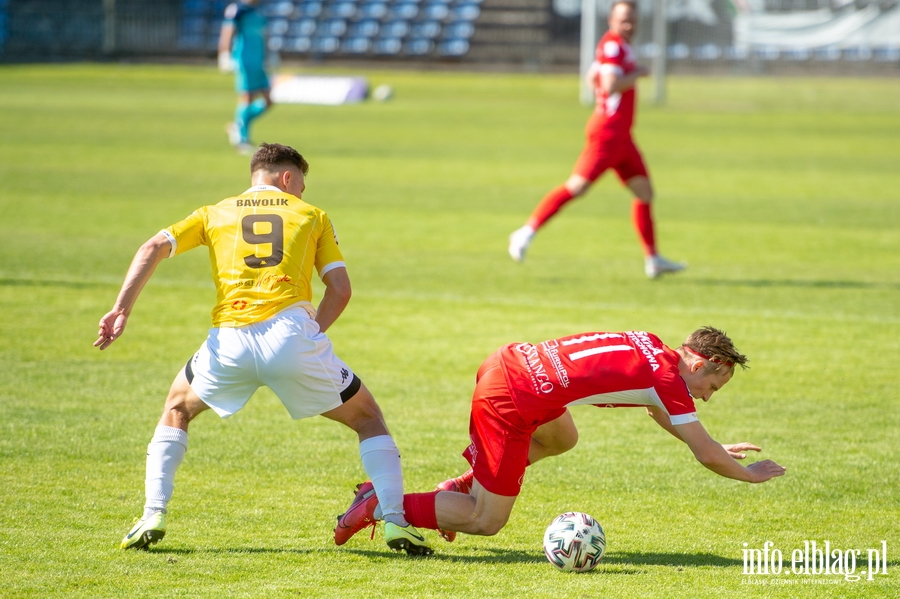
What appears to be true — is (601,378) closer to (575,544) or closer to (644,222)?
(575,544)

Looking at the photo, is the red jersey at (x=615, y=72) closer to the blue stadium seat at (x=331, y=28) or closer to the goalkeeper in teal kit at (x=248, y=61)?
the goalkeeper in teal kit at (x=248, y=61)

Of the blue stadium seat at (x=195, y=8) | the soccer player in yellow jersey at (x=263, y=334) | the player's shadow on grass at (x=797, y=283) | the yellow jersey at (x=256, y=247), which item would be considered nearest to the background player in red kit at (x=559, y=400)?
the soccer player in yellow jersey at (x=263, y=334)

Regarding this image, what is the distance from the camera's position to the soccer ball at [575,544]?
442 centimetres

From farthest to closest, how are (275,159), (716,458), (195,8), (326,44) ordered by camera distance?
(195,8), (326,44), (275,159), (716,458)

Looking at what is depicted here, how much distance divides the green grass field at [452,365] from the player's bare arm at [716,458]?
414 millimetres

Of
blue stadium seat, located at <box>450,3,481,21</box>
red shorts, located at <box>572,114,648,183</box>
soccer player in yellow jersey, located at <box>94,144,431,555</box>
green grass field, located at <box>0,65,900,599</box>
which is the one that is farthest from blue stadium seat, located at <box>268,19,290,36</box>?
soccer player in yellow jersey, located at <box>94,144,431,555</box>

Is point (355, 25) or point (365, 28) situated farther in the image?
point (355, 25)

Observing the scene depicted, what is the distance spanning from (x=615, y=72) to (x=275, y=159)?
632 centimetres

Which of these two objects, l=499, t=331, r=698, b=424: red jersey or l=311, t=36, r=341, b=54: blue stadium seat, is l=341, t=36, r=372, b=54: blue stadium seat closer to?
l=311, t=36, r=341, b=54: blue stadium seat

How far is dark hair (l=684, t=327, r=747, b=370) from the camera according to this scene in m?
4.45

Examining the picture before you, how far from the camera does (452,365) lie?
7883 mm

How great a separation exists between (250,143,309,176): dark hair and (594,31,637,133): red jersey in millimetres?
6173

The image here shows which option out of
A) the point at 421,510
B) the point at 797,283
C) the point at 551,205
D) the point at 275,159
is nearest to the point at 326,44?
the point at 551,205

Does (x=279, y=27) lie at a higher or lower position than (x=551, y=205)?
higher
